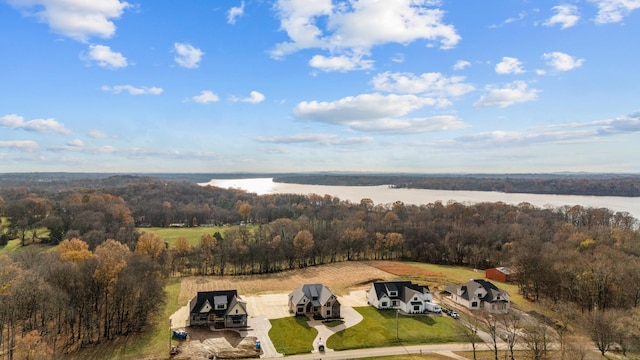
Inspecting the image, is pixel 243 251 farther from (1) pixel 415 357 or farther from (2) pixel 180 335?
(1) pixel 415 357

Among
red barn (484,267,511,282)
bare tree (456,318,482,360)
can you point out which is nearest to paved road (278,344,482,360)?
bare tree (456,318,482,360)

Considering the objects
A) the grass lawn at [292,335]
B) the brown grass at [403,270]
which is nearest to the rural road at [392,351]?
the grass lawn at [292,335]

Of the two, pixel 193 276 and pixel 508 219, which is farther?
pixel 508 219

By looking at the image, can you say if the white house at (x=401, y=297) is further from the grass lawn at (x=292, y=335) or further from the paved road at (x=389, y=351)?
the grass lawn at (x=292, y=335)

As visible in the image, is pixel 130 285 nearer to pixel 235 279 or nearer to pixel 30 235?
pixel 235 279

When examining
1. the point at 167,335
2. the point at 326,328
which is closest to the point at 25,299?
the point at 167,335

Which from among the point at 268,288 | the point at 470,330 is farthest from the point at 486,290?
the point at 268,288
